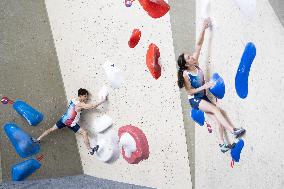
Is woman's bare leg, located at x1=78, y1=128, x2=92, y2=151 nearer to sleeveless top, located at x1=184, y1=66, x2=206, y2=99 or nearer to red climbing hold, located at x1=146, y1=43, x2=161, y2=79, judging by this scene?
red climbing hold, located at x1=146, y1=43, x2=161, y2=79

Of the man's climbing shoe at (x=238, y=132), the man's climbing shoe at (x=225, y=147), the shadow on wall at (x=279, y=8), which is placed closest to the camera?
the shadow on wall at (x=279, y=8)

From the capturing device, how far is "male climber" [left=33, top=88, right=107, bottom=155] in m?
3.99

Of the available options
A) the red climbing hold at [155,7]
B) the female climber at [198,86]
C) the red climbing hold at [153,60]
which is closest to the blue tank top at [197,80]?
the female climber at [198,86]

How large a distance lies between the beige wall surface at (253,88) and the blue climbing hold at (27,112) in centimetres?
199

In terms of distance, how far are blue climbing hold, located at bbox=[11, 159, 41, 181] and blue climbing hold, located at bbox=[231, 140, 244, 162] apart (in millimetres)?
2227

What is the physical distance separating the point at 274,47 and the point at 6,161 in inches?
114

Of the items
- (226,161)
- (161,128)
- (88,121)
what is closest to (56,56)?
(88,121)

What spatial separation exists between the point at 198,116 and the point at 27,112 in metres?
1.91

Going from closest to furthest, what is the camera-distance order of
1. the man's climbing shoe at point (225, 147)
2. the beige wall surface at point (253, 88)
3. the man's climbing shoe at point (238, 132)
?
the beige wall surface at point (253, 88) < the man's climbing shoe at point (238, 132) < the man's climbing shoe at point (225, 147)

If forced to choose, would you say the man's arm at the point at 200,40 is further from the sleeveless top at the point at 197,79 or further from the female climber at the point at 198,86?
the sleeveless top at the point at 197,79

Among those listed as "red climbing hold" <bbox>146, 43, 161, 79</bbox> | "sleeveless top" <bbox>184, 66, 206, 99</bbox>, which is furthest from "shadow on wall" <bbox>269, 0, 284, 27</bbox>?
"red climbing hold" <bbox>146, 43, 161, 79</bbox>

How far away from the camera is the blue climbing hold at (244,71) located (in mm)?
2498

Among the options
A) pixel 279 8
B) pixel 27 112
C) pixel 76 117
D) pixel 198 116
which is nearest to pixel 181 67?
pixel 198 116

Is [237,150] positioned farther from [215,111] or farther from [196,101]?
[196,101]
